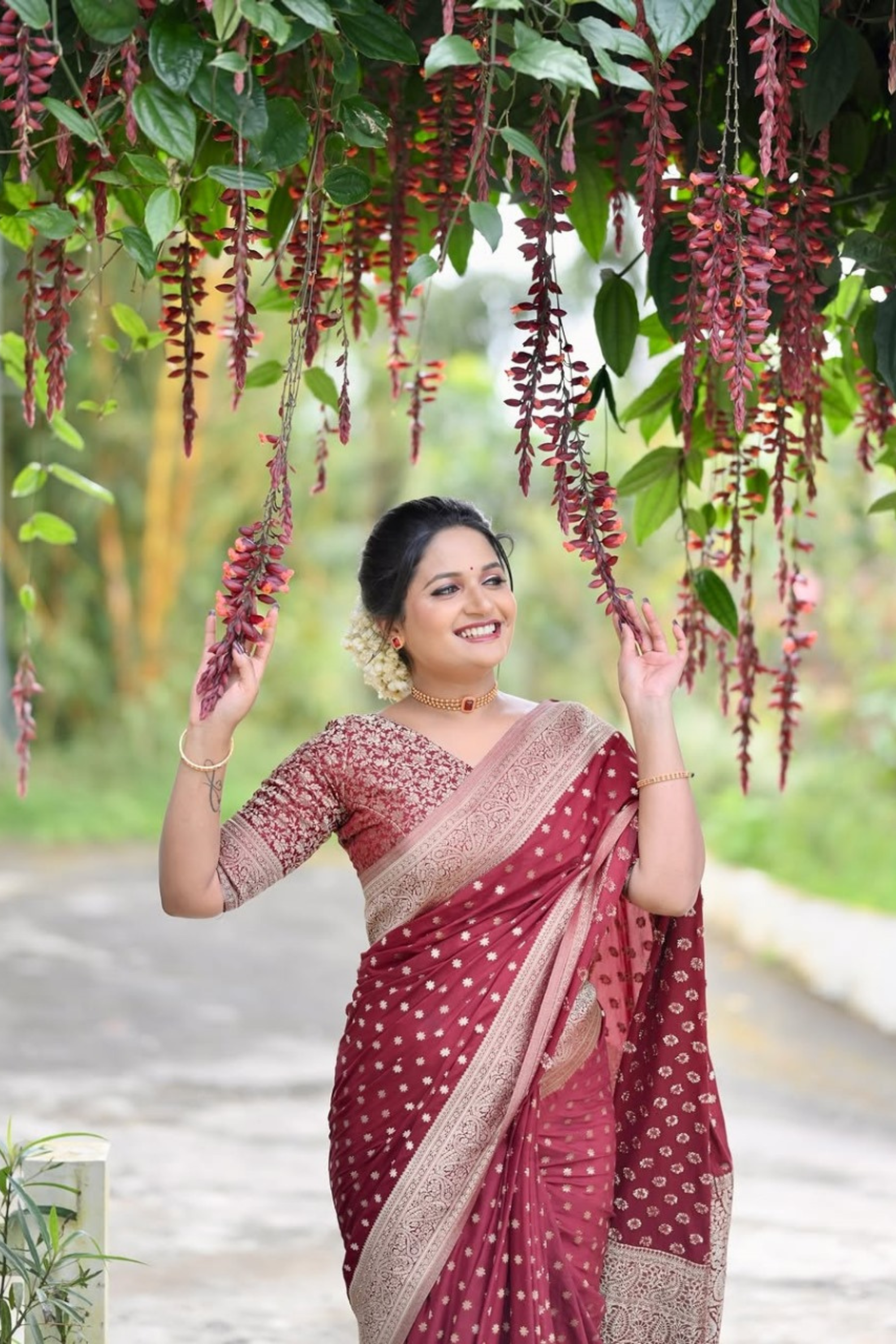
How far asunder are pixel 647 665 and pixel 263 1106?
3682 millimetres

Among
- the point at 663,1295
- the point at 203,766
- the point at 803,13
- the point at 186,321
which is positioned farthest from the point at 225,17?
the point at 663,1295

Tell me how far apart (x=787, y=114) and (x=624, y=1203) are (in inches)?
54.4

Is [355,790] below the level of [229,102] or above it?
below

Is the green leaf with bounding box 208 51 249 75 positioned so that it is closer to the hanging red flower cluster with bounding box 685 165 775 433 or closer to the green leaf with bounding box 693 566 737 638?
the hanging red flower cluster with bounding box 685 165 775 433

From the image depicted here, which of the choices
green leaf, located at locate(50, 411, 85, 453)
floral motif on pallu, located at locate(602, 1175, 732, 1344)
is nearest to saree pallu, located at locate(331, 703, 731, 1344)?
floral motif on pallu, located at locate(602, 1175, 732, 1344)

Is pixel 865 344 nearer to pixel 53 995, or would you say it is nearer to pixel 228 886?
pixel 228 886

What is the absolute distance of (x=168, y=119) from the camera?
130cm

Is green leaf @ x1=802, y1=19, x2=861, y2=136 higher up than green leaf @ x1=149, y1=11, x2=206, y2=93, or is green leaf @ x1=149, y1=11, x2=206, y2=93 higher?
green leaf @ x1=802, y1=19, x2=861, y2=136

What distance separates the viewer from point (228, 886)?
2020 mm

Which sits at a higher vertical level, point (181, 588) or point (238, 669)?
point (181, 588)

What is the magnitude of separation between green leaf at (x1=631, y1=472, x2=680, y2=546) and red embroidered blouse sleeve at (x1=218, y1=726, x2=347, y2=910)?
20.2 inches

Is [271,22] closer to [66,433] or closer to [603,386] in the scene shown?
[603,386]

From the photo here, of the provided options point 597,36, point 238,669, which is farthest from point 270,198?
point 597,36

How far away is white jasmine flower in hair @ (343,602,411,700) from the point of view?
2.27 m
